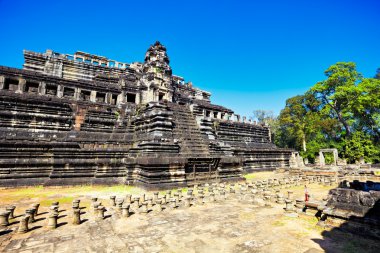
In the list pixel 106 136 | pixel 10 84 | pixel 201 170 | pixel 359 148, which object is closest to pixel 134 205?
pixel 201 170

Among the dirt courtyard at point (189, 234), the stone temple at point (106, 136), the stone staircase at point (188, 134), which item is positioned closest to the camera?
the dirt courtyard at point (189, 234)

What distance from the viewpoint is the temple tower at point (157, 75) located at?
2094 cm

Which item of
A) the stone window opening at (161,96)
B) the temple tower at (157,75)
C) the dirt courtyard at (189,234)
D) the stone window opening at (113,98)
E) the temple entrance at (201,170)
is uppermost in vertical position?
the temple tower at (157,75)

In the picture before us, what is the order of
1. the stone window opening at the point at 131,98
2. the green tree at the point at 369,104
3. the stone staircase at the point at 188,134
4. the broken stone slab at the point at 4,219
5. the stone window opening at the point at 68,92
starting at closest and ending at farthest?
the broken stone slab at the point at 4,219, the stone staircase at the point at 188,134, the stone window opening at the point at 68,92, the stone window opening at the point at 131,98, the green tree at the point at 369,104

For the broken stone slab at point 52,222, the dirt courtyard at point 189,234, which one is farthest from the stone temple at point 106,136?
the broken stone slab at point 52,222

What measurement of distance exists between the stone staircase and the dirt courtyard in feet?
23.6

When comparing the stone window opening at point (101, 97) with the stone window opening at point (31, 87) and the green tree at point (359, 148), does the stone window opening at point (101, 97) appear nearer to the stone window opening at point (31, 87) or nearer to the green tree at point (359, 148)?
the stone window opening at point (31, 87)

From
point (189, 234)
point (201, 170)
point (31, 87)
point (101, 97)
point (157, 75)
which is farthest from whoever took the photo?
point (157, 75)

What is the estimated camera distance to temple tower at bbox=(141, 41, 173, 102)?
68.7 feet

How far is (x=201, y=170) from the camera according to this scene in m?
13.5

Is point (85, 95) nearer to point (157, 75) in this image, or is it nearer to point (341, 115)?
point (157, 75)

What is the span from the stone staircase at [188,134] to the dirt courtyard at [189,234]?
7.18 metres

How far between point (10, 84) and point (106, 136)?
1170cm

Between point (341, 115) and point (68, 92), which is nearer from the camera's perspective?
point (68, 92)
